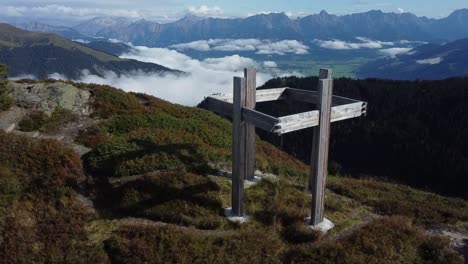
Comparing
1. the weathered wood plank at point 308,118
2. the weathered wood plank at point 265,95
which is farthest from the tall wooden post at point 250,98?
the weathered wood plank at point 308,118

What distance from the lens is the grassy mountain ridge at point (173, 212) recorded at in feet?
39.0

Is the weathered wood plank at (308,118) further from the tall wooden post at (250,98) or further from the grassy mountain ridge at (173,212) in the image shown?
the grassy mountain ridge at (173,212)

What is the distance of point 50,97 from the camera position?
2423 centimetres

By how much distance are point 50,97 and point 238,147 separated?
1617cm

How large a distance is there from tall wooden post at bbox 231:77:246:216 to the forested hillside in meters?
102

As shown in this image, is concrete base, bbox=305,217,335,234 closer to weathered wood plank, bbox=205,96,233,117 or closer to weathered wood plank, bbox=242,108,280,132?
weathered wood plank, bbox=242,108,280,132

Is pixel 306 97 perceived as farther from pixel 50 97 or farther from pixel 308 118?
pixel 50 97

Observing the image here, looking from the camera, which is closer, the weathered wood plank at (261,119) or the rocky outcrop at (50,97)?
the weathered wood plank at (261,119)

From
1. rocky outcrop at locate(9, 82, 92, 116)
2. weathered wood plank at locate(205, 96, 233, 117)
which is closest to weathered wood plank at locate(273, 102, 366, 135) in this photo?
weathered wood plank at locate(205, 96, 233, 117)

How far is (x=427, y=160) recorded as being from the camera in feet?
412

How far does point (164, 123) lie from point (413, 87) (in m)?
167

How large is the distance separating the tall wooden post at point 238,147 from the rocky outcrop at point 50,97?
14.2 meters

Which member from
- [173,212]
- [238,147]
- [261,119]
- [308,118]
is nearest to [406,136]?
[308,118]

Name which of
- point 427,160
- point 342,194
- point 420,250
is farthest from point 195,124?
point 427,160
